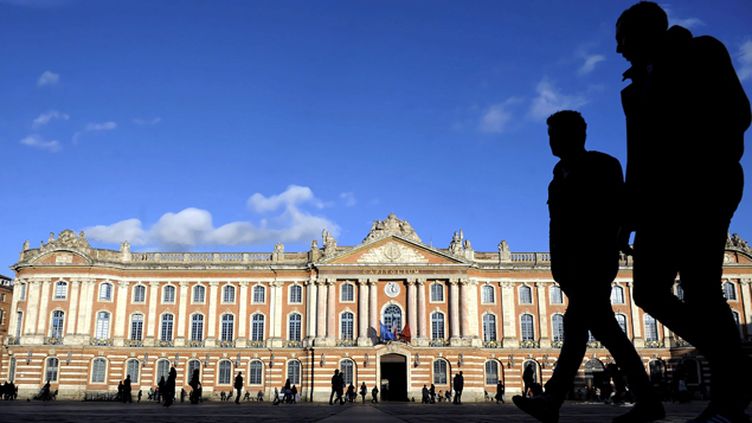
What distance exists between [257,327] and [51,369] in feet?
44.5

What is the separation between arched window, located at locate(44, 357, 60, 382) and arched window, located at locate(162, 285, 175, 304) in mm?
7781

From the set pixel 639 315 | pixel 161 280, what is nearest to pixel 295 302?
pixel 161 280

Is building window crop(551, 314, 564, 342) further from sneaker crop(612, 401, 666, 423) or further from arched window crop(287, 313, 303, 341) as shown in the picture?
sneaker crop(612, 401, 666, 423)

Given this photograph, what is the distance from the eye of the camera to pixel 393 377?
4581 centimetres

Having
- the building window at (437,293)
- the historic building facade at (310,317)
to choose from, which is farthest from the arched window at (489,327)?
the building window at (437,293)

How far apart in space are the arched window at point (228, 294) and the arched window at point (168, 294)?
3.56 m

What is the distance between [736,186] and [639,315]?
46.5 m

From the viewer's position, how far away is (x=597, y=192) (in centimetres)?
418

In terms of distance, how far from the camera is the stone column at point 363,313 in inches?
1735

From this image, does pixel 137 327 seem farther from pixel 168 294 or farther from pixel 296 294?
pixel 296 294

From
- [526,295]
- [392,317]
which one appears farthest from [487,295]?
[392,317]

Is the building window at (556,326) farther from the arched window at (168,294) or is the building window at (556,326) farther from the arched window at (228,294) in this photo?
the arched window at (168,294)

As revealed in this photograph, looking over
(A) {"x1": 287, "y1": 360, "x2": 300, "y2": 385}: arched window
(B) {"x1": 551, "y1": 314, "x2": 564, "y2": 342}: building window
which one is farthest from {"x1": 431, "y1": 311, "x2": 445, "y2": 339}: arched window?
(A) {"x1": 287, "y1": 360, "x2": 300, "y2": 385}: arched window

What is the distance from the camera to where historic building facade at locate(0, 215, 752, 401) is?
4394 cm
